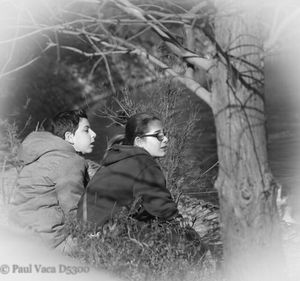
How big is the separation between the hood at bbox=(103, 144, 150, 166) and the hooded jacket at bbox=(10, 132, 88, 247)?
202mm

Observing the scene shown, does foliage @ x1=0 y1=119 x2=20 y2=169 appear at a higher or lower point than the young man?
higher

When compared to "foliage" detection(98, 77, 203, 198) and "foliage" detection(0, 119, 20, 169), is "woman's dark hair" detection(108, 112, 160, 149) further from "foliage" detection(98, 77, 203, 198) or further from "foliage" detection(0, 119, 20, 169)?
"foliage" detection(0, 119, 20, 169)

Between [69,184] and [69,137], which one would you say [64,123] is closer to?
[69,137]

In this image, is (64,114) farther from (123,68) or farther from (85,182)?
(123,68)

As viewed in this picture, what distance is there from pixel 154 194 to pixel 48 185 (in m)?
0.69

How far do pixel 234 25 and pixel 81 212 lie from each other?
1.37 metres

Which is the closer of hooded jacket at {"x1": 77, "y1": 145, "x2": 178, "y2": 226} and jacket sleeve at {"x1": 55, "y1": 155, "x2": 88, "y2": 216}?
hooded jacket at {"x1": 77, "y1": 145, "x2": 178, "y2": 226}

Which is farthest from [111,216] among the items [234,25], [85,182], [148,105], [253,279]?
[148,105]

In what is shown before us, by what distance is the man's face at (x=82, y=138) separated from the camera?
393 centimetres

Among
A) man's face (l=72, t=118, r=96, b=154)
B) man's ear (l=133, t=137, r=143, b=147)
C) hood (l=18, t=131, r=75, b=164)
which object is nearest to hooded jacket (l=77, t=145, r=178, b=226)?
man's ear (l=133, t=137, r=143, b=147)

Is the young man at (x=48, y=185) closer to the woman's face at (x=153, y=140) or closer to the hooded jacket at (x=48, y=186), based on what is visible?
the hooded jacket at (x=48, y=186)

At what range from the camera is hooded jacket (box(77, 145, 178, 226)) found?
3.40 metres

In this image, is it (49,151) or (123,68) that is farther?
(123,68)

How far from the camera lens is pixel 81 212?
11.5ft
